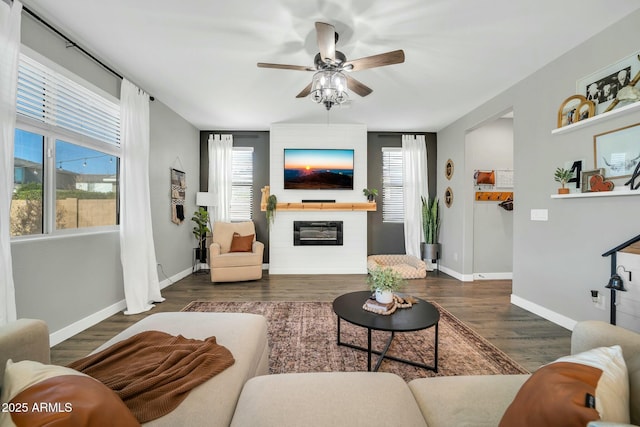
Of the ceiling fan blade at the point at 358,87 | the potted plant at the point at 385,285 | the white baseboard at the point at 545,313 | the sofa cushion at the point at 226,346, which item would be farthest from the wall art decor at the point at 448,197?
the sofa cushion at the point at 226,346

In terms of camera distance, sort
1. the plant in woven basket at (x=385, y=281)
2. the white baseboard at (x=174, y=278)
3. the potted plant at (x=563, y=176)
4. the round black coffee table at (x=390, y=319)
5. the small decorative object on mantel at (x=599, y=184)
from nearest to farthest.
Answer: the round black coffee table at (x=390, y=319) → the plant in woven basket at (x=385, y=281) → the small decorative object on mantel at (x=599, y=184) → the potted plant at (x=563, y=176) → the white baseboard at (x=174, y=278)

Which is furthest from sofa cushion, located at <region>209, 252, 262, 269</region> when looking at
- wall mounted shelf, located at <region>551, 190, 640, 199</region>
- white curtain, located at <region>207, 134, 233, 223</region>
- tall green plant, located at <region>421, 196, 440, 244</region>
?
wall mounted shelf, located at <region>551, 190, 640, 199</region>

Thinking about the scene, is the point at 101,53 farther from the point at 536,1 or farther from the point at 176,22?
the point at 536,1

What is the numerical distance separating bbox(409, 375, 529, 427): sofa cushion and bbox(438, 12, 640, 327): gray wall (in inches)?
83.6

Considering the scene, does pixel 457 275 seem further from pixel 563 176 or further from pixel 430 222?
pixel 563 176

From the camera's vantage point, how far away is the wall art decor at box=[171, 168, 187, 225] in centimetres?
437

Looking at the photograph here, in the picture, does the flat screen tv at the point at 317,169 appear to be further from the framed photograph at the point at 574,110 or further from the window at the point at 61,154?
the framed photograph at the point at 574,110

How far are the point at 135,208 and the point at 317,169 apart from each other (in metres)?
2.95

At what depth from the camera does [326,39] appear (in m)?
2.01

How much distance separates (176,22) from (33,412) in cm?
272

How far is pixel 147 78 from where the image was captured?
3.25 metres

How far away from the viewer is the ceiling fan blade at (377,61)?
2128 millimetres

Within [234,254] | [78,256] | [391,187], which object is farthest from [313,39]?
[391,187]

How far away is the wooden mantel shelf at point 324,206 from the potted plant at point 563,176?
2697 mm
